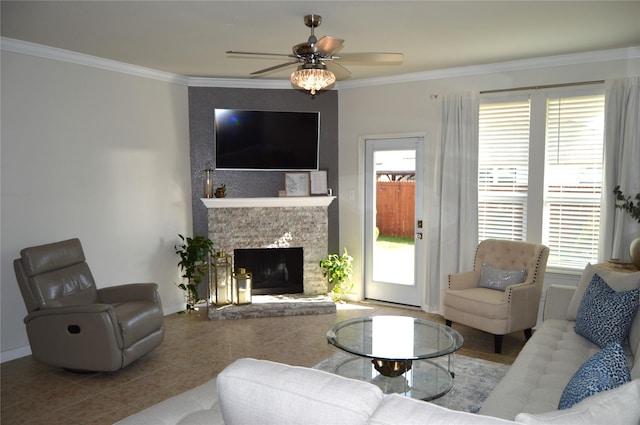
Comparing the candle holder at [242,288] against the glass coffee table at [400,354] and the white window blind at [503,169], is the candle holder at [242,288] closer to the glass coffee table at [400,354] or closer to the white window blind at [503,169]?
the glass coffee table at [400,354]

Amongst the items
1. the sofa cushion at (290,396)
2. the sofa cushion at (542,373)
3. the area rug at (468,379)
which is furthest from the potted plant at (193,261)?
the sofa cushion at (290,396)

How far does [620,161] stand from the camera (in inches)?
183

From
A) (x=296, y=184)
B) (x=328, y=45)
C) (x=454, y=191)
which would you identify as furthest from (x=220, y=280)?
(x=328, y=45)

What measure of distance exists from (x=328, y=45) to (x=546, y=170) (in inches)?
122

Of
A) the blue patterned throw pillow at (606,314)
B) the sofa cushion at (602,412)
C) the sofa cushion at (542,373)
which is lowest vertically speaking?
the sofa cushion at (542,373)

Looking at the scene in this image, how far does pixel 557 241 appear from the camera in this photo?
5.13 meters

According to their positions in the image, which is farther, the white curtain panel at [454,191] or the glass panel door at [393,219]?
the glass panel door at [393,219]

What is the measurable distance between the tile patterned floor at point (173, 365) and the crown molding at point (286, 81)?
9.23ft

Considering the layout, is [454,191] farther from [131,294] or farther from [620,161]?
[131,294]

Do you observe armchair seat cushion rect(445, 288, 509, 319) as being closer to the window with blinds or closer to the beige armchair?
the beige armchair

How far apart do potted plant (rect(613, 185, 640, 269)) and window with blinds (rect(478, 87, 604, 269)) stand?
1.15 ft

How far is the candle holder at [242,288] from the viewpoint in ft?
19.1

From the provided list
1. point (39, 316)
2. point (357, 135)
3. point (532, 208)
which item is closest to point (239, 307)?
point (39, 316)

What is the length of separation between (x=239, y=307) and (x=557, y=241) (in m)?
3.59
